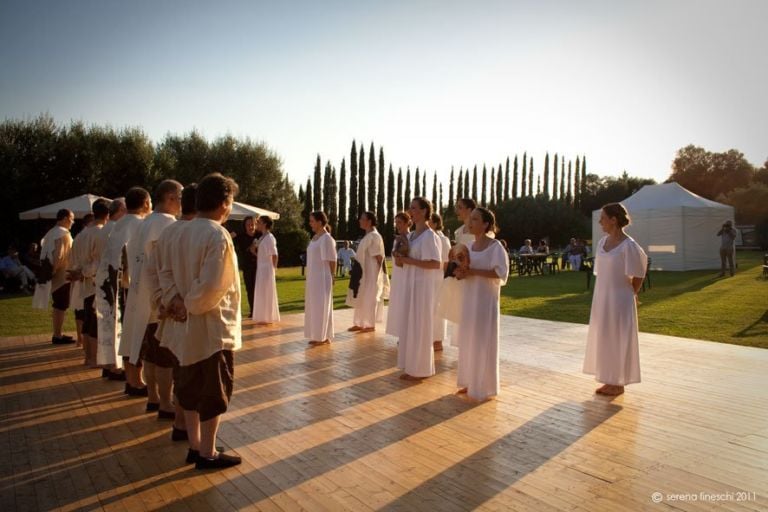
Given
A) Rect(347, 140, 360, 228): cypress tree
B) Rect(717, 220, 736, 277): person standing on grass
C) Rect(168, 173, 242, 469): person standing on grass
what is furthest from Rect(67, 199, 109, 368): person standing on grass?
Rect(347, 140, 360, 228): cypress tree

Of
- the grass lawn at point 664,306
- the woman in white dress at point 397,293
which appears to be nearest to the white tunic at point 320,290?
the woman in white dress at point 397,293

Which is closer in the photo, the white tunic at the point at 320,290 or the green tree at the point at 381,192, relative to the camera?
the white tunic at the point at 320,290

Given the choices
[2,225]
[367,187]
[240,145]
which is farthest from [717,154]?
[2,225]

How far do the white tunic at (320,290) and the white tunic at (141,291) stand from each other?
3662mm

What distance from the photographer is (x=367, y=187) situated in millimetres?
57406

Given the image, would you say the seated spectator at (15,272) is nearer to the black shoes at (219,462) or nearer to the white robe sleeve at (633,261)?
the black shoes at (219,462)

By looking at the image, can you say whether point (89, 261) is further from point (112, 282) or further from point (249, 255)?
point (249, 255)

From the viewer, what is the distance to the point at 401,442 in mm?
4555

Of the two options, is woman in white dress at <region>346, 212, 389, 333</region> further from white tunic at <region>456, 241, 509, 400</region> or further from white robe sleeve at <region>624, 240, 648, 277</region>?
white robe sleeve at <region>624, 240, 648, 277</region>

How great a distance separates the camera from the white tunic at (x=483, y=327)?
5688mm

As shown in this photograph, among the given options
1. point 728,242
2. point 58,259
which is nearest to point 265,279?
point 58,259

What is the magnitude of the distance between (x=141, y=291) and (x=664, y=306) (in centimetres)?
1217

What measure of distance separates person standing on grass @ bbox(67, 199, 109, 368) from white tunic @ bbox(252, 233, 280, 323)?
393 cm

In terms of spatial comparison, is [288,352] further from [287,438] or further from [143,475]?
[143,475]
